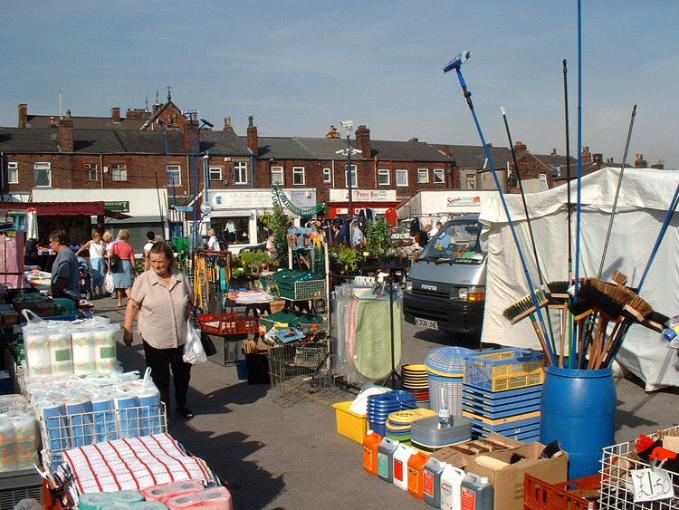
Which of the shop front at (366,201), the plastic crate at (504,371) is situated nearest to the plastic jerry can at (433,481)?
the plastic crate at (504,371)

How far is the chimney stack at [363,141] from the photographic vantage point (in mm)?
56094

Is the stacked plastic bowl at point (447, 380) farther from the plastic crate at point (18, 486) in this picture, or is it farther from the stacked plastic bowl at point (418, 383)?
the plastic crate at point (18, 486)

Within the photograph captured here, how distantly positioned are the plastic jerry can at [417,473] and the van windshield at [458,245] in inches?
240

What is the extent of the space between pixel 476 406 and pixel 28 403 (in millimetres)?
3607

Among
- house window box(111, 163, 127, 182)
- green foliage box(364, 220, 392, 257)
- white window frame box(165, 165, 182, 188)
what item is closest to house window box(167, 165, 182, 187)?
white window frame box(165, 165, 182, 188)

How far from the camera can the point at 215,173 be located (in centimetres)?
5153

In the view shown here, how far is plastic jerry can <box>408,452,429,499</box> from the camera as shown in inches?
209

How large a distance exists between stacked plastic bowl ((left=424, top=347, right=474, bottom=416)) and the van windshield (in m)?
4.76

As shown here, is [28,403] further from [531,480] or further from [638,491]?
[638,491]

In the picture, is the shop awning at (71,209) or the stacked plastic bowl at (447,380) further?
the shop awning at (71,209)

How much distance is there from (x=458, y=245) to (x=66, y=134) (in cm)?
4136

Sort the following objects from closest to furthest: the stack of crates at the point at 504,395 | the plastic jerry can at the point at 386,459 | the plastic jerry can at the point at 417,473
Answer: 1. the plastic jerry can at the point at 417,473
2. the plastic jerry can at the point at 386,459
3. the stack of crates at the point at 504,395

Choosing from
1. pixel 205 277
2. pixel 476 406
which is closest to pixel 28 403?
pixel 476 406

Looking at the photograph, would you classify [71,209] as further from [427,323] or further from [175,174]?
[175,174]
